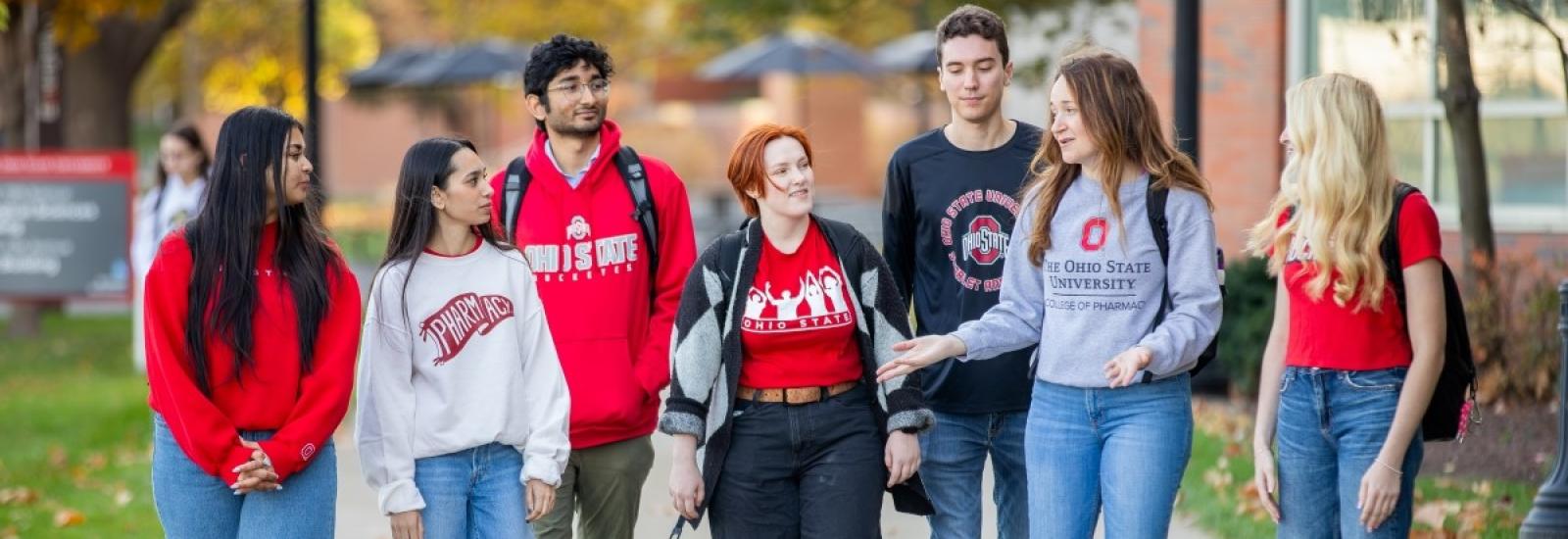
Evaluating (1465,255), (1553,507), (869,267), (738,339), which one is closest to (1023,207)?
(869,267)

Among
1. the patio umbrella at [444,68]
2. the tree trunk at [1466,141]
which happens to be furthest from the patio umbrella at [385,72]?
the tree trunk at [1466,141]

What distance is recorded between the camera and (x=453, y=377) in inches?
183

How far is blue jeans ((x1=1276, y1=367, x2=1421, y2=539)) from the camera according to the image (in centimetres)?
434

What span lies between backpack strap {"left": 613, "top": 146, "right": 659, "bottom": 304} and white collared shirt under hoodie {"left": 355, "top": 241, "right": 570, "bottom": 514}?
708 mm

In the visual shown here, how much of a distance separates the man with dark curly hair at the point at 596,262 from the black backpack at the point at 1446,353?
2046 millimetres

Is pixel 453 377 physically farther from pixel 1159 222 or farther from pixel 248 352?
pixel 1159 222

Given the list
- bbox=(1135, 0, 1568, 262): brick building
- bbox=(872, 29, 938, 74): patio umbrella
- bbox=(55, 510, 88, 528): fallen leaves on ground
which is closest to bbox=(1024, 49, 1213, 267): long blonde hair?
bbox=(55, 510, 88, 528): fallen leaves on ground

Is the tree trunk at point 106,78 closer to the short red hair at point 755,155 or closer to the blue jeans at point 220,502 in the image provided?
the blue jeans at point 220,502

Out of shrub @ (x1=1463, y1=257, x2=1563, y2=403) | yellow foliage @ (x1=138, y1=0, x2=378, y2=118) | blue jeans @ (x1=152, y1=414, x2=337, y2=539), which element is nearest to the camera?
blue jeans @ (x1=152, y1=414, x2=337, y2=539)

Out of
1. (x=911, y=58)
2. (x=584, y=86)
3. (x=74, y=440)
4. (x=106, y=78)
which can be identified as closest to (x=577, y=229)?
(x=584, y=86)

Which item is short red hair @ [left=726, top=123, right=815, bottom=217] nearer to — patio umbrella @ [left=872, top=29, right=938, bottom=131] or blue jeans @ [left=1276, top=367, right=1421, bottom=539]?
blue jeans @ [left=1276, top=367, right=1421, bottom=539]

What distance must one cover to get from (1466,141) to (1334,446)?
5.54m

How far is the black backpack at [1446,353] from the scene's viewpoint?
4.33 m

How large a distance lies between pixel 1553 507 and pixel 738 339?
3.44 meters
